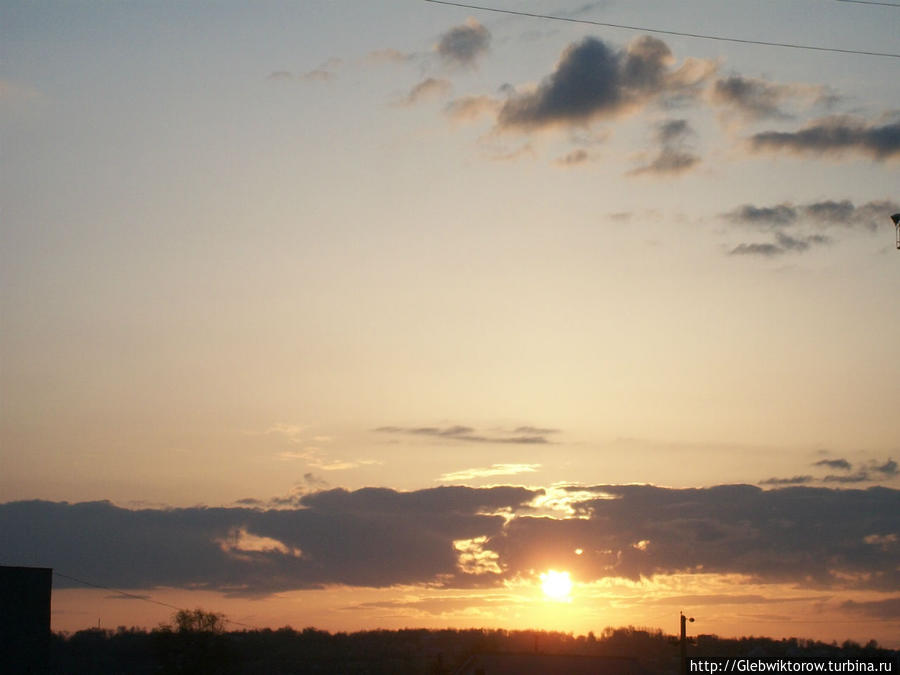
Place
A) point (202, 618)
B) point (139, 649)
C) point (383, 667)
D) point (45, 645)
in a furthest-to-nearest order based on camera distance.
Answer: point (383, 667) → point (139, 649) → point (202, 618) → point (45, 645)

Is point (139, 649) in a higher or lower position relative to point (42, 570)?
lower

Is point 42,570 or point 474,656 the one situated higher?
point 42,570

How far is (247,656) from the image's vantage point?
169 meters

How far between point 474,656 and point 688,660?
56.1 feet

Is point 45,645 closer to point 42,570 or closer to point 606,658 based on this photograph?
point 42,570

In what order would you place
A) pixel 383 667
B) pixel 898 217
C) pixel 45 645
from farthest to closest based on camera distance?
pixel 383 667
pixel 45 645
pixel 898 217

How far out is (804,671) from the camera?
253ft

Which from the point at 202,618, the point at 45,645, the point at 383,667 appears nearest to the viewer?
the point at 45,645

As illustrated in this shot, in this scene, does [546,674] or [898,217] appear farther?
[546,674]

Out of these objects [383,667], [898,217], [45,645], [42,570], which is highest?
[898,217]

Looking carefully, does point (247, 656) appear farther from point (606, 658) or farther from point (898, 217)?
point (898, 217)

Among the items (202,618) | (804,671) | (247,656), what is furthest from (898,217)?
(247,656)

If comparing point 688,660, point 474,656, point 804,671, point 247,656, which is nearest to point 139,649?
point 247,656

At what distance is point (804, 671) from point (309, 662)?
10342cm
